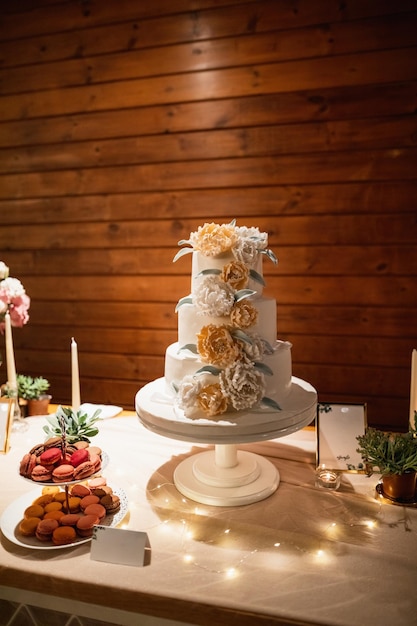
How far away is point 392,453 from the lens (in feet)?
3.79

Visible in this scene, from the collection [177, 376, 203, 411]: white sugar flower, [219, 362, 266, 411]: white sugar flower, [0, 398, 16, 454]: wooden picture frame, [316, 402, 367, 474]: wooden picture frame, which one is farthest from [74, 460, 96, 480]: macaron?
[316, 402, 367, 474]: wooden picture frame

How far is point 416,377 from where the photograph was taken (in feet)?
4.42

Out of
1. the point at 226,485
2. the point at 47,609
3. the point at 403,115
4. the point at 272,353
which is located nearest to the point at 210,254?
the point at 272,353

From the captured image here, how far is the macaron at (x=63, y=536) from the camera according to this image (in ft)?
3.32

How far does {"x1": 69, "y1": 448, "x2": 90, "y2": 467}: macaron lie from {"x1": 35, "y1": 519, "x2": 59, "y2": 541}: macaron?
127mm

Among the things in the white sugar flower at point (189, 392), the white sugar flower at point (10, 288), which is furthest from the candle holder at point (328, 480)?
the white sugar flower at point (10, 288)

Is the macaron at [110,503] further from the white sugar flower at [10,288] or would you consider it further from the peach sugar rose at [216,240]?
the white sugar flower at [10,288]

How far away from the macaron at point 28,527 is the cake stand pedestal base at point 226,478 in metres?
0.37

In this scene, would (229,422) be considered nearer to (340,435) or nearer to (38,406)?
(340,435)

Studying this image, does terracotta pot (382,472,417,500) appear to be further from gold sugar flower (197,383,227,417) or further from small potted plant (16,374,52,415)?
small potted plant (16,374,52,415)

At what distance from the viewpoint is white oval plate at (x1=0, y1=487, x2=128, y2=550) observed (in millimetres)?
1012

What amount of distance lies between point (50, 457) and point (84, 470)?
0.08m

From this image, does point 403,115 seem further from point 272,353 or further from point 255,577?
point 255,577

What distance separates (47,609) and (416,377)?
1092mm
